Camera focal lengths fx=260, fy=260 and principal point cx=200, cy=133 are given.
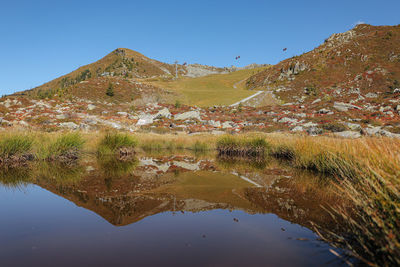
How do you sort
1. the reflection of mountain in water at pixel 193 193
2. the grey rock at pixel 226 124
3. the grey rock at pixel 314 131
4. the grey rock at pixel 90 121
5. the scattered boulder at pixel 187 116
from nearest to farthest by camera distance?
the reflection of mountain in water at pixel 193 193 → the grey rock at pixel 314 131 → the grey rock at pixel 90 121 → the grey rock at pixel 226 124 → the scattered boulder at pixel 187 116

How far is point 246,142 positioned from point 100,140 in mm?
7334

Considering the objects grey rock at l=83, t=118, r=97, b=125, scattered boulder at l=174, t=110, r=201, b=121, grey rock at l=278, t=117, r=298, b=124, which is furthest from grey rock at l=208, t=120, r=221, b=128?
grey rock at l=83, t=118, r=97, b=125

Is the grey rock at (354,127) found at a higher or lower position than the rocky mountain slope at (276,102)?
lower

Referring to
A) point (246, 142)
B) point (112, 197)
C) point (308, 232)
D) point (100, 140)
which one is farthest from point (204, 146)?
point (308, 232)

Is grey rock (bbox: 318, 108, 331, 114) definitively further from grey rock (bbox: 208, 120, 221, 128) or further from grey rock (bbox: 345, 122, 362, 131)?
grey rock (bbox: 208, 120, 221, 128)

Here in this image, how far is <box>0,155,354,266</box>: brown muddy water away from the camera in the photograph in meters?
2.64

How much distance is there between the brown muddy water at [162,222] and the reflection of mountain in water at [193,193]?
0.7 inches

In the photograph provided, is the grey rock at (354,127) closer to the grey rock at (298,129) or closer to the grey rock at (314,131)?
the grey rock at (314,131)

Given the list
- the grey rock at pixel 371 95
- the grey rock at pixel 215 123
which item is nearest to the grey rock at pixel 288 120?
the grey rock at pixel 215 123

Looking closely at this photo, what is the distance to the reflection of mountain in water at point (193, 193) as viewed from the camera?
164 inches

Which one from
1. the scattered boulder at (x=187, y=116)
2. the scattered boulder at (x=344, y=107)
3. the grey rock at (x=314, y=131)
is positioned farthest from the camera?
the scattered boulder at (x=187, y=116)

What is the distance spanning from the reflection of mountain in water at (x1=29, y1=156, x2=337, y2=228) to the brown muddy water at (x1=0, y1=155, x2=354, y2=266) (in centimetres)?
2

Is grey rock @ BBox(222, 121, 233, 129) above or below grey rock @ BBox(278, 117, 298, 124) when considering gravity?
below

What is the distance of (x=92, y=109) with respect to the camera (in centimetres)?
2731
